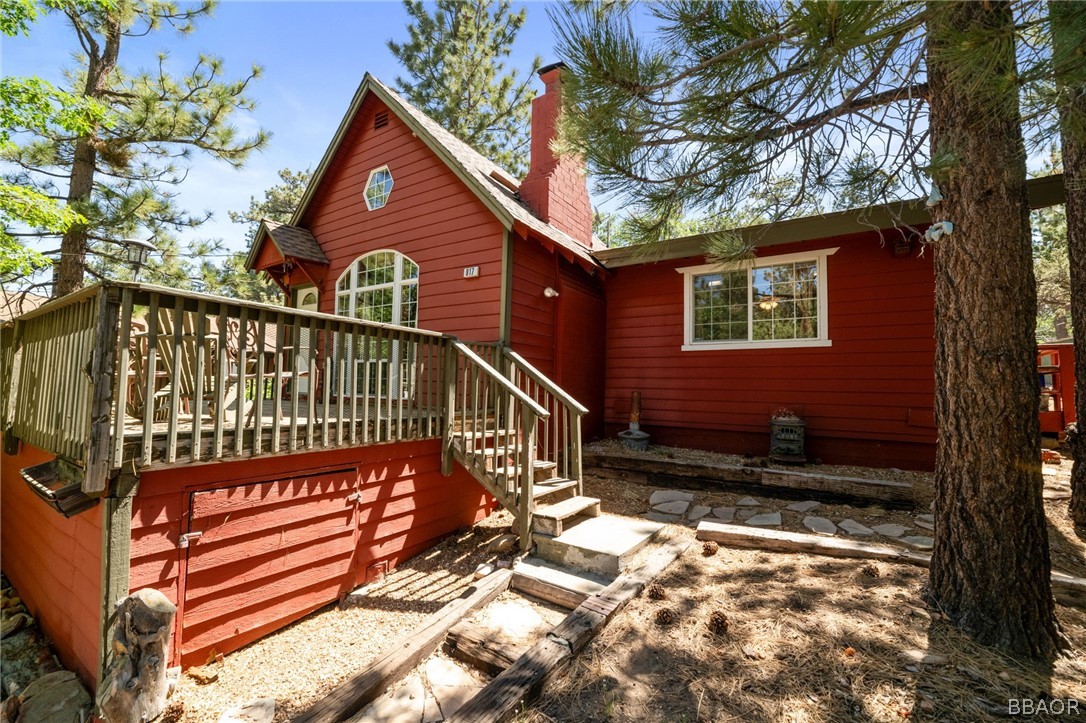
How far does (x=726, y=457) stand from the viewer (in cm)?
636

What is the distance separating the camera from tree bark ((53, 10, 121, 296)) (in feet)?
25.8

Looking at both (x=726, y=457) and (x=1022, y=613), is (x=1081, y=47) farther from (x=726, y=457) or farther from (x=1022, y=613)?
(x=726, y=457)

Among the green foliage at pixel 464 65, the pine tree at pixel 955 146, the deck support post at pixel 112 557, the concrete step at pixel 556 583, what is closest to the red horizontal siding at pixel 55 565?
the deck support post at pixel 112 557

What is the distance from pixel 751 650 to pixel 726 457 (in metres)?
4.27

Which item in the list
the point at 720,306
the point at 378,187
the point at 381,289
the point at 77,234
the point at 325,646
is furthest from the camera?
the point at 77,234

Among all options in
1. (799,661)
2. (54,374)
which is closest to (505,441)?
(799,661)

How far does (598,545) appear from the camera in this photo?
3637mm

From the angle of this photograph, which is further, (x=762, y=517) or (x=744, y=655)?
(x=762, y=517)

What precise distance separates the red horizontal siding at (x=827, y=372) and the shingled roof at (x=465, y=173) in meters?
1.64

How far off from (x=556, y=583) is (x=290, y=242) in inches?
279

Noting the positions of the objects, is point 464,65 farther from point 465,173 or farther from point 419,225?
point 465,173

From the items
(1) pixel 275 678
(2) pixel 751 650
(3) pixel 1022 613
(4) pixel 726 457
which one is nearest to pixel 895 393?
(4) pixel 726 457

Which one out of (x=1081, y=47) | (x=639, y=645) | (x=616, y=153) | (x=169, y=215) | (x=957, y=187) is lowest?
(x=639, y=645)

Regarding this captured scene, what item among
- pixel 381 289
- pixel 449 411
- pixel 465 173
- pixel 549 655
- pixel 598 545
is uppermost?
pixel 465 173
